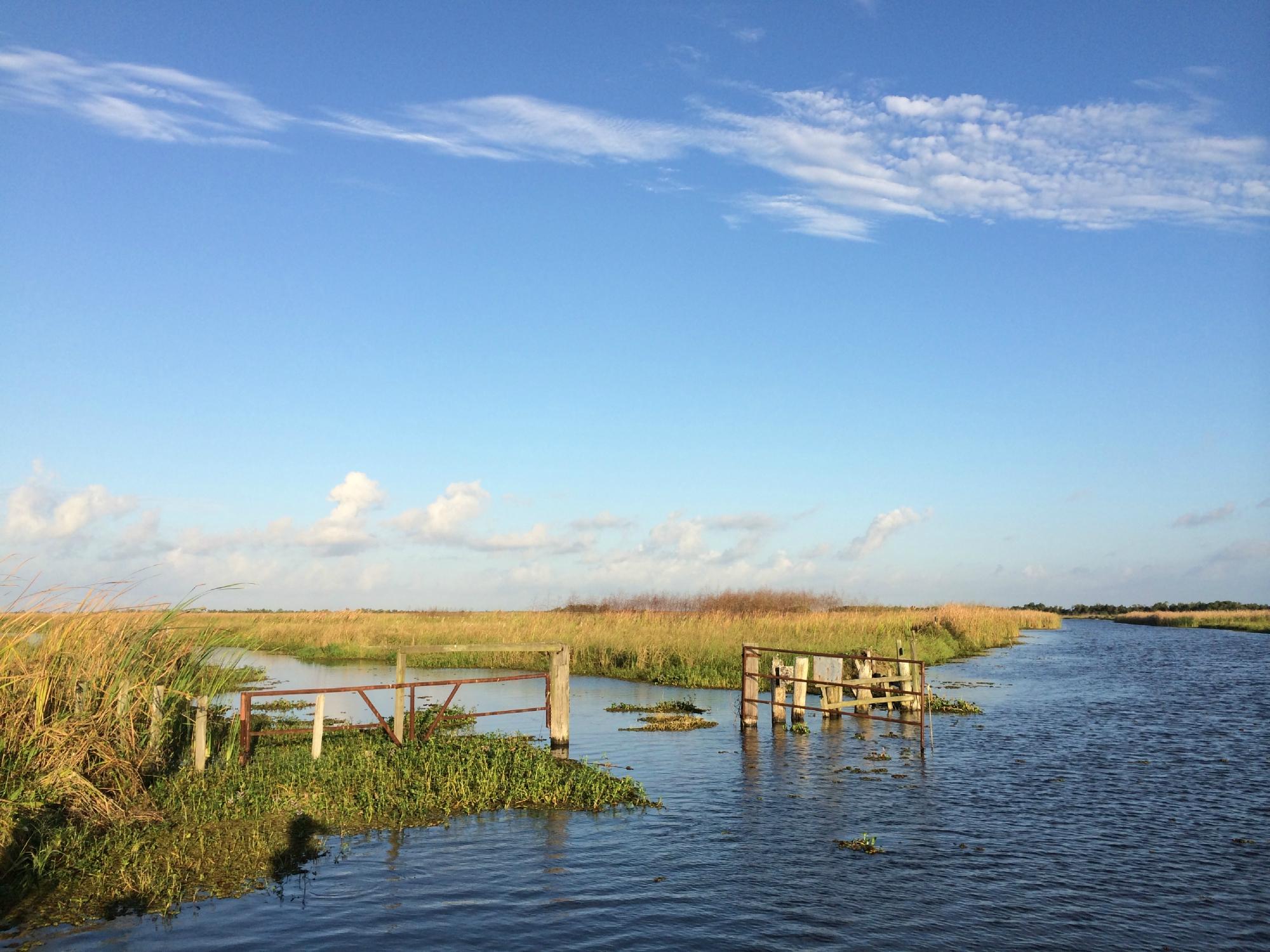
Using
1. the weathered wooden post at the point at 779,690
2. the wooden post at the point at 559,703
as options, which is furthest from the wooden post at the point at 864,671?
the wooden post at the point at 559,703

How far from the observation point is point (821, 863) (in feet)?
42.7

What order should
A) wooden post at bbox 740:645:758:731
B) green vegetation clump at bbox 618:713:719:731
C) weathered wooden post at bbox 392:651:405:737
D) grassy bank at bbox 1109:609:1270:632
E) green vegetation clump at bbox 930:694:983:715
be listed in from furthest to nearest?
1. grassy bank at bbox 1109:609:1270:632
2. green vegetation clump at bbox 930:694:983:715
3. green vegetation clump at bbox 618:713:719:731
4. wooden post at bbox 740:645:758:731
5. weathered wooden post at bbox 392:651:405:737

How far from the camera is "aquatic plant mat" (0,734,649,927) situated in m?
10.8

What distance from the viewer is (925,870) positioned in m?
12.8

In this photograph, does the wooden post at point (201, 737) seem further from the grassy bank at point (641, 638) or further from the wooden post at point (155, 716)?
the grassy bank at point (641, 638)

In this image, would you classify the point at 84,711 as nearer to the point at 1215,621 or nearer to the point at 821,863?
the point at 821,863

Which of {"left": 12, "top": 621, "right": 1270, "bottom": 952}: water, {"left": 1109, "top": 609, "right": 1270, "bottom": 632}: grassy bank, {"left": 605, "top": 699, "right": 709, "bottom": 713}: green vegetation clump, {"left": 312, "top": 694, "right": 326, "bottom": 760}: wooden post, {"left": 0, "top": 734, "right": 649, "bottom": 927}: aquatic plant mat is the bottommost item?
{"left": 1109, "top": 609, "right": 1270, "bottom": 632}: grassy bank

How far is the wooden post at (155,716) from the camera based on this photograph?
47.3 ft

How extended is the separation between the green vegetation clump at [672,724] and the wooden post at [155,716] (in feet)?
41.6

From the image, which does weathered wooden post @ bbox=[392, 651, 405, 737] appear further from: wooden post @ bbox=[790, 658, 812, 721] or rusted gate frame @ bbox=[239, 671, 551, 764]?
wooden post @ bbox=[790, 658, 812, 721]

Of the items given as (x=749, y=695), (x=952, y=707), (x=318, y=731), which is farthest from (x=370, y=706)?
(x=952, y=707)

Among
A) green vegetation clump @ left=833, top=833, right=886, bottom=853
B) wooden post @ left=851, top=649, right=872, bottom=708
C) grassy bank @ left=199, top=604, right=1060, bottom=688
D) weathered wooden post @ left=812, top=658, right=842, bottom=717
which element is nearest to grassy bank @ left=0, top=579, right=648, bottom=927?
green vegetation clump @ left=833, top=833, right=886, bottom=853

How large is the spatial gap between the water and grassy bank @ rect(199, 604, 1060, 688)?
46.4 feet

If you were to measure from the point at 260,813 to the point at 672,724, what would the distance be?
13669mm
